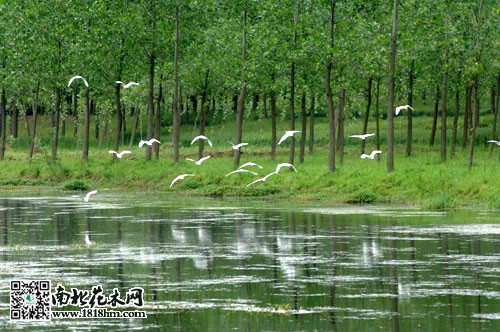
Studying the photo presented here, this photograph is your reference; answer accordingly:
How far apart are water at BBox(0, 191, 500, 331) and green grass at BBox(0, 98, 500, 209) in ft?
16.5

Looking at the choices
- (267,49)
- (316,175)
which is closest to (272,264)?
(316,175)

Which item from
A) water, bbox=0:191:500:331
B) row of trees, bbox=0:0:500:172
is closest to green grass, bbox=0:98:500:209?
row of trees, bbox=0:0:500:172

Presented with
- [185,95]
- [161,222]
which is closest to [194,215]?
[161,222]

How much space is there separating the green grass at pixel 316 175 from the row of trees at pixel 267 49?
205cm

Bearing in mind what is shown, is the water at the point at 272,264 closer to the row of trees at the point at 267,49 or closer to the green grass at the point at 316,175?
the green grass at the point at 316,175

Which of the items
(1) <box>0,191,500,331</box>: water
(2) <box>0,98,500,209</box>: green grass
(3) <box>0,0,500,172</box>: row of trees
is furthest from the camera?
(3) <box>0,0,500,172</box>: row of trees

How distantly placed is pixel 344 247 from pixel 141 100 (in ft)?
215

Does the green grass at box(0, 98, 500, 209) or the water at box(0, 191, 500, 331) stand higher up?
the green grass at box(0, 98, 500, 209)

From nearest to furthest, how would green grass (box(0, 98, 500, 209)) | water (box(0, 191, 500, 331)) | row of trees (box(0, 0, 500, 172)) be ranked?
water (box(0, 191, 500, 331)) < green grass (box(0, 98, 500, 209)) < row of trees (box(0, 0, 500, 172))

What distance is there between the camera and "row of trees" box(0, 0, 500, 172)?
200 ft

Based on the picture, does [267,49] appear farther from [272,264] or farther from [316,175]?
[272,264]

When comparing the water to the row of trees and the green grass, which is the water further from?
the row of trees

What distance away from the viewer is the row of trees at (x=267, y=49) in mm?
60906

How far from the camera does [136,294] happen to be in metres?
22.4
